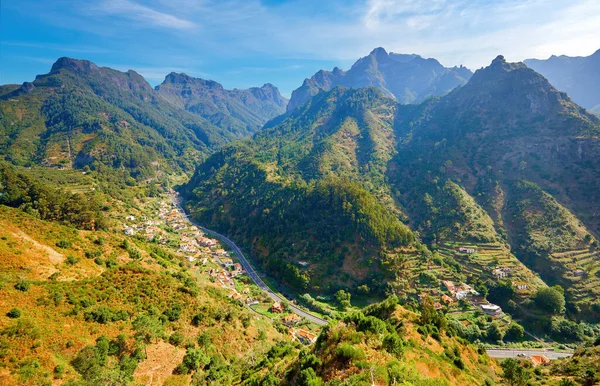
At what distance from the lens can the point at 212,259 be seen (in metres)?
90.8

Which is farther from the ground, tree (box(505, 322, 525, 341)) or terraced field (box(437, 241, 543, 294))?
terraced field (box(437, 241, 543, 294))

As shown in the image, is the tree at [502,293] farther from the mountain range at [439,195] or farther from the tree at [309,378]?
the tree at [309,378]

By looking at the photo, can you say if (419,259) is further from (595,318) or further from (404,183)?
(404,183)

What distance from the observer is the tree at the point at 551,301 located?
6197 cm

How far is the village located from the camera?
205 feet

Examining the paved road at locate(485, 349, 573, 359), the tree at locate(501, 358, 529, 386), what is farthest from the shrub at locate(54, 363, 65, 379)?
the paved road at locate(485, 349, 573, 359)

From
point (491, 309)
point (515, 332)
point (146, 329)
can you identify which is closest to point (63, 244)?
point (146, 329)

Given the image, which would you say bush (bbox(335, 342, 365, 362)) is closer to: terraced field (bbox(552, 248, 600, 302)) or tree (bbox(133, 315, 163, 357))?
tree (bbox(133, 315, 163, 357))

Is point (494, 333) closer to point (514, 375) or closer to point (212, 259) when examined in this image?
point (514, 375)

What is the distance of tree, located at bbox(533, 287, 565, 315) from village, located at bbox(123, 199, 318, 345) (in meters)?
55.4

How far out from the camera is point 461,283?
242 ft

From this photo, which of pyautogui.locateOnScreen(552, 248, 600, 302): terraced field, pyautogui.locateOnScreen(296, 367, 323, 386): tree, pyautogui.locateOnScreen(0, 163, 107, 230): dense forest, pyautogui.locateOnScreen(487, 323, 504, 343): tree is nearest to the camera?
pyautogui.locateOnScreen(296, 367, 323, 386): tree

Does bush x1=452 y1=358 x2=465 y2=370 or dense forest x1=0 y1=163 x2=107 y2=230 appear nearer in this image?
bush x1=452 y1=358 x2=465 y2=370

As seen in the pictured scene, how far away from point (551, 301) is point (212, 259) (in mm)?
93935
